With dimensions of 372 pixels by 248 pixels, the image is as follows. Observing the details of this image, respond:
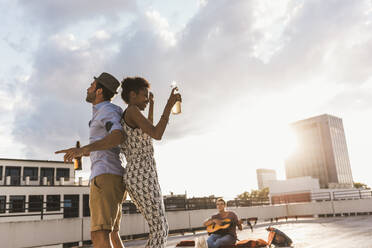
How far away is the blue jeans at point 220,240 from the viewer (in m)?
6.67

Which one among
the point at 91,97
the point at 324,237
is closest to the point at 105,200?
the point at 91,97

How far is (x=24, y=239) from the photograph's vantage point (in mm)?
11609

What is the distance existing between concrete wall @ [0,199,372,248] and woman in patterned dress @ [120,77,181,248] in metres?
10.9

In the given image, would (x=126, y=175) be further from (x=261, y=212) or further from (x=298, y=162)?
(x=298, y=162)

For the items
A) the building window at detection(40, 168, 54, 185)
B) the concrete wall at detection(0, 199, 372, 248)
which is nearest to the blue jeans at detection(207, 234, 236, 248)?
the concrete wall at detection(0, 199, 372, 248)

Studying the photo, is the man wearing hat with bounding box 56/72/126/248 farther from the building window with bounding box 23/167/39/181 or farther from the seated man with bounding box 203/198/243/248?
the building window with bounding box 23/167/39/181

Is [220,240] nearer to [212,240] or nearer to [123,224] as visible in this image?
[212,240]

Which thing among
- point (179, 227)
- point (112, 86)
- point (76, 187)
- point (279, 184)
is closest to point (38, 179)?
point (76, 187)

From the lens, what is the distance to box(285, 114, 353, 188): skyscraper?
14938 cm

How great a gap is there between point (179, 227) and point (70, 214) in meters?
18.5

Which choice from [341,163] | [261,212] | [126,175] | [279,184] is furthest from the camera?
[341,163]

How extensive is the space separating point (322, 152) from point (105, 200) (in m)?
163

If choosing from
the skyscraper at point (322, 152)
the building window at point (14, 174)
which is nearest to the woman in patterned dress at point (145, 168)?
the building window at point (14, 174)

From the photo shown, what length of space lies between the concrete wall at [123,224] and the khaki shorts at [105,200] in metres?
10.8
